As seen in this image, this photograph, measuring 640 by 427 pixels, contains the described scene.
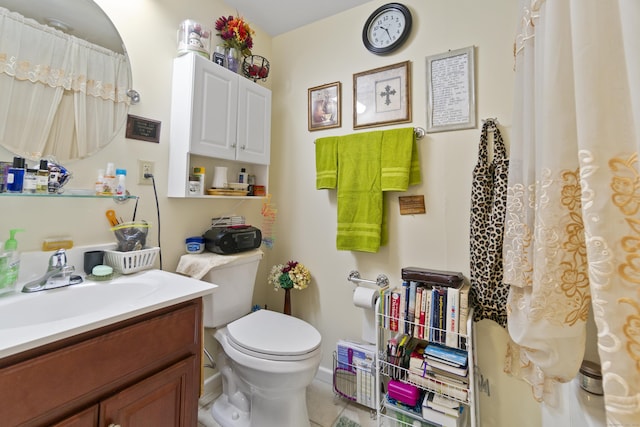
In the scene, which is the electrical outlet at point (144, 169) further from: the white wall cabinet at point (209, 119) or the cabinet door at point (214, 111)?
the cabinet door at point (214, 111)

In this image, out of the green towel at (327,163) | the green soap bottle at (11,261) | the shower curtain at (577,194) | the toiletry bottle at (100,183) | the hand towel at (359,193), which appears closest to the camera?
the shower curtain at (577,194)

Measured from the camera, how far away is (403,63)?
159 cm

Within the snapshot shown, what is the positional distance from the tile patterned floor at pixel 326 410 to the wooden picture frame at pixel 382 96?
1695mm

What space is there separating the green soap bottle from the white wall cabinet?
0.60 m

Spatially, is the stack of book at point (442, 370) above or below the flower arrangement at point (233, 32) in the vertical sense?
below

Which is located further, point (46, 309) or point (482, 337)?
point (482, 337)

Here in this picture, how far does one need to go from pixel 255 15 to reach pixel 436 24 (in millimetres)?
1205

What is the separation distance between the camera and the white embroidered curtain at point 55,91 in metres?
0.98

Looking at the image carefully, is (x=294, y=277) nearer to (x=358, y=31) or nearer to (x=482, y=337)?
(x=482, y=337)

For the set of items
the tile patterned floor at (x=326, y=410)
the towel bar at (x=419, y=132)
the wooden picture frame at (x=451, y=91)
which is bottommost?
the tile patterned floor at (x=326, y=410)

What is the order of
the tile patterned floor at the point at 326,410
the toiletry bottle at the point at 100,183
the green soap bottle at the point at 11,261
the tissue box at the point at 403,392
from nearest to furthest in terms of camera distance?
the green soap bottle at the point at 11,261 → the toiletry bottle at the point at 100,183 → the tissue box at the point at 403,392 → the tile patterned floor at the point at 326,410

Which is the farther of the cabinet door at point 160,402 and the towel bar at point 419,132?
the towel bar at point 419,132


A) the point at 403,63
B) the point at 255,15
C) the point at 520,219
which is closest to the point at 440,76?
the point at 403,63

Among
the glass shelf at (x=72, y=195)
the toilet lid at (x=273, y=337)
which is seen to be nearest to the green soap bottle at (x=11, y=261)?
the glass shelf at (x=72, y=195)
